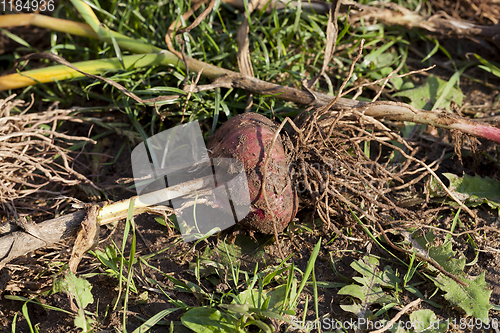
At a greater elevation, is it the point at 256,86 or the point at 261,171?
the point at 256,86

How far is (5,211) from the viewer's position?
1.83 meters

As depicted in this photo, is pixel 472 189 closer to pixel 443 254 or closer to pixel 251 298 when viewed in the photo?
pixel 443 254

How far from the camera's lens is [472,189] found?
6.35 feet

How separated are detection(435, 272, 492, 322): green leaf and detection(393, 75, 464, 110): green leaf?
1.14 metres

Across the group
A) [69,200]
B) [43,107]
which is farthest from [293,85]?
[43,107]

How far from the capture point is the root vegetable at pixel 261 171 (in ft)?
5.32

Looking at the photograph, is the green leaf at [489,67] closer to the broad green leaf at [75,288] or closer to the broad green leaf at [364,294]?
the broad green leaf at [364,294]

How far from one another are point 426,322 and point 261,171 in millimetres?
968

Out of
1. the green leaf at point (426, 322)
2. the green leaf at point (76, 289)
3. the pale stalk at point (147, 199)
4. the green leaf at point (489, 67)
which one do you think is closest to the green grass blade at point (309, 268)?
the green leaf at point (426, 322)

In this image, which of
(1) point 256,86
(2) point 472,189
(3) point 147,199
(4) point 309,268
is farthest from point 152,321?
(2) point 472,189

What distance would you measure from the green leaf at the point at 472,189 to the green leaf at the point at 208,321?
4.28 feet

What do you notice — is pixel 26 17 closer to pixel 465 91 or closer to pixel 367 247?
pixel 367 247

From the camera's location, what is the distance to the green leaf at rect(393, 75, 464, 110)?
228cm

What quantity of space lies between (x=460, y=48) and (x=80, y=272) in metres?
2.94
